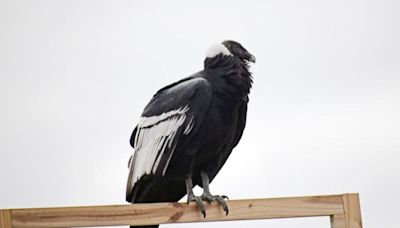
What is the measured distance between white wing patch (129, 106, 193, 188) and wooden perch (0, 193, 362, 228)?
0.34 m

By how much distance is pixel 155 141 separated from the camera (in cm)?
301

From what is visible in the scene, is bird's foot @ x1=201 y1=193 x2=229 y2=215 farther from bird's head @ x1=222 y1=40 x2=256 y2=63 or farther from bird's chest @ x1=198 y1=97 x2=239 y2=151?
bird's head @ x1=222 y1=40 x2=256 y2=63

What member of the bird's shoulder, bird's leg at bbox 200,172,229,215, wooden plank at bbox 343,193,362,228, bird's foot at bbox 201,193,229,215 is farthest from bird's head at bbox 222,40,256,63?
wooden plank at bbox 343,193,362,228

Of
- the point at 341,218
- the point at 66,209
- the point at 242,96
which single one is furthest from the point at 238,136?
the point at 66,209

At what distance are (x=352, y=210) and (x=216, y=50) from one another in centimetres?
91

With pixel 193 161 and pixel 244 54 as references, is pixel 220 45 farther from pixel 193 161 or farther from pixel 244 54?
pixel 193 161

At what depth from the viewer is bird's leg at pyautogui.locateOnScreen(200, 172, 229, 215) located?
2.68 meters

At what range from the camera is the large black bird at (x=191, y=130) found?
116 inches

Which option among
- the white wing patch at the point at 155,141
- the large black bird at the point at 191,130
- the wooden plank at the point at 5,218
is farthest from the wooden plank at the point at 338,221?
the wooden plank at the point at 5,218

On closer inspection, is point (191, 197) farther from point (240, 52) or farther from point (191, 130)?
point (240, 52)

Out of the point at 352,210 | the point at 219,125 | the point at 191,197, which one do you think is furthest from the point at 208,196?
the point at 352,210

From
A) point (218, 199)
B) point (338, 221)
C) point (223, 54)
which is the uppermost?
point (223, 54)

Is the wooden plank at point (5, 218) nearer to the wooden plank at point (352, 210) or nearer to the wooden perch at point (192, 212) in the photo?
the wooden perch at point (192, 212)

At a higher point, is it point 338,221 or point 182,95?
point 182,95
